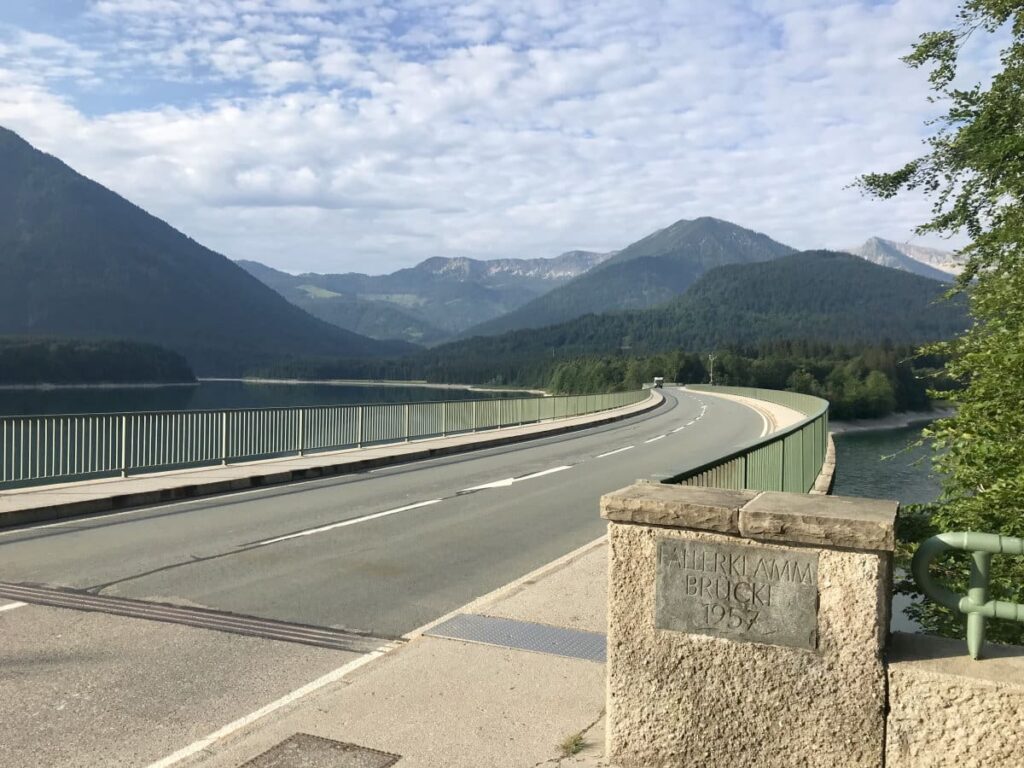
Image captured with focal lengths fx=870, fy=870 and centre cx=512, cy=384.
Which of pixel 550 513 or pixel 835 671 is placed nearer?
pixel 835 671

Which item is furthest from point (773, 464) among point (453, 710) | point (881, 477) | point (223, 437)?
point (881, 477)

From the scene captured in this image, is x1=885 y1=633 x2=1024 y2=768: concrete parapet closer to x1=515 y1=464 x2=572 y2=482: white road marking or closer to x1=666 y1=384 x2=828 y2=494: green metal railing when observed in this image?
x1=666 y1=384 x2=828 y2=494: green metal railing

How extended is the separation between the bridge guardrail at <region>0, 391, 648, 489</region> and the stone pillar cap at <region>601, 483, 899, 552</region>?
449 inches

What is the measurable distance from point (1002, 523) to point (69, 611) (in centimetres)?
749

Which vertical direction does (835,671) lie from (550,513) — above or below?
above

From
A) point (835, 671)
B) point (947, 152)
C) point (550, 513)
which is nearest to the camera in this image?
point (835, 671)

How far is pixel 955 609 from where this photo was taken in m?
3.55

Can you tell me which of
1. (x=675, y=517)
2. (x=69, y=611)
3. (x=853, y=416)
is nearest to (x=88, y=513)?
(x=69, y=611)

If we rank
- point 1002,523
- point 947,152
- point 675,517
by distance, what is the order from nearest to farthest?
1. point 675,517
2. point 1002,523
3. point 947,152

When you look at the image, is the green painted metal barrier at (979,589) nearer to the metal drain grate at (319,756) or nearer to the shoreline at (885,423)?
the metal drain grate at (319,756)

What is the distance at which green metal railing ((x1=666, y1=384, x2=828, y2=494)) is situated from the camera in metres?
6.82

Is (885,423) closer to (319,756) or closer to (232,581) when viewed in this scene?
(232,581)

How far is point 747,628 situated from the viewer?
362 centimetres

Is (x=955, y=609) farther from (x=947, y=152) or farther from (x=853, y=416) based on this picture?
(x=853, y=416)
